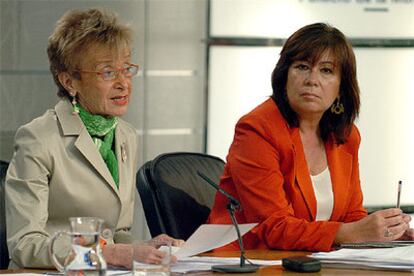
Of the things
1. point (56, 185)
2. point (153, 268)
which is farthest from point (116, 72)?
point (153, 268)

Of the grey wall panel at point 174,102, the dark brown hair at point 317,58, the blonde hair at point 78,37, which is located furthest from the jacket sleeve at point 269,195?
the grey wall panel at point 174,102

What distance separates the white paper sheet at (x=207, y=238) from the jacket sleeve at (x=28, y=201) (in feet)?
1.23

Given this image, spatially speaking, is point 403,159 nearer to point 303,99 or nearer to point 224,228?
point 303,99

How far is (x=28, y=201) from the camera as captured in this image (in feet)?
9.59

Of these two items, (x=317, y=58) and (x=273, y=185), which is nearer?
(x=273, y=185)

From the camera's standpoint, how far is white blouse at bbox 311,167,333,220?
3.38 metres

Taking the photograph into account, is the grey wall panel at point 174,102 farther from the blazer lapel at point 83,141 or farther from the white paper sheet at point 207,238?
the white paper sheet at point 207,238

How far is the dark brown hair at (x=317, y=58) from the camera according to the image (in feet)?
11.2

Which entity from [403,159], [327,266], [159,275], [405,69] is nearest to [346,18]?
[405,69]

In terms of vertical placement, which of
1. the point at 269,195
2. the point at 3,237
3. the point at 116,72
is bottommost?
the point at 3,237

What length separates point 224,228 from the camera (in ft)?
8.90

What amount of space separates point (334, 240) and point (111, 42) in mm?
912

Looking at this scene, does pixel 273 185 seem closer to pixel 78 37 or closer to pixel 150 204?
pixel 150 204

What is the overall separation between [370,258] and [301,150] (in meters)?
0.70
